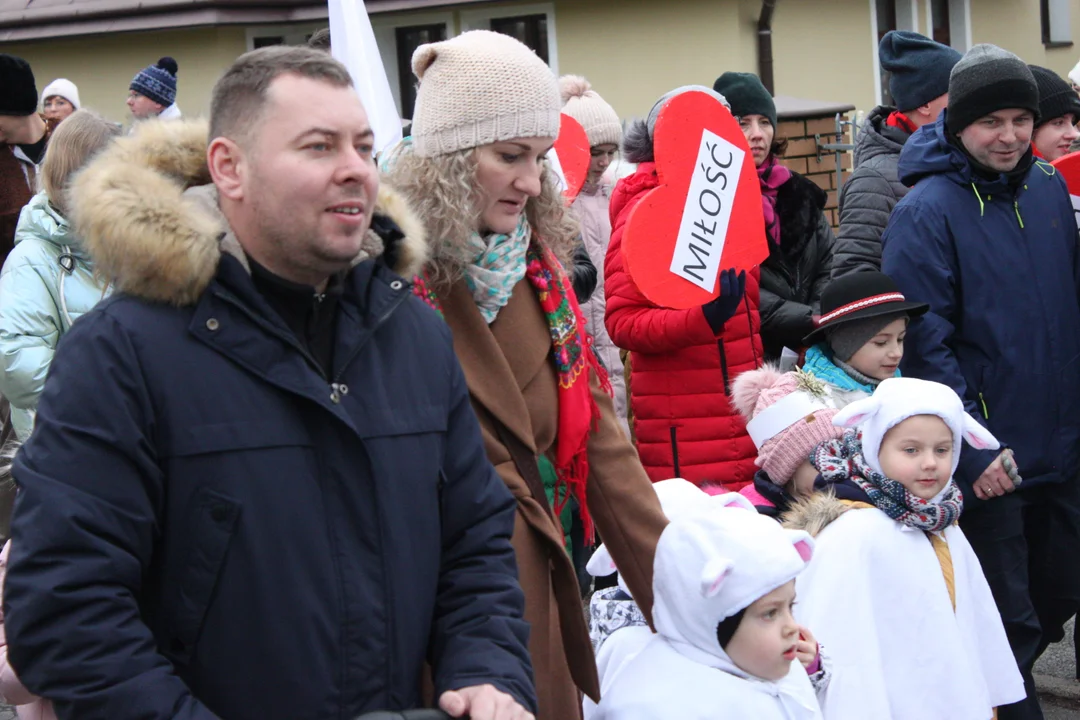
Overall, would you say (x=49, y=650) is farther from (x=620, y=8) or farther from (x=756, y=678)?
(x=620, y=8)

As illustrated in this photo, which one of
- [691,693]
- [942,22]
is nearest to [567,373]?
[691,693]

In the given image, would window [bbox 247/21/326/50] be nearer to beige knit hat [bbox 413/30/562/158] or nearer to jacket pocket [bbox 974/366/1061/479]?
jacket pocket [bbox 974/366/1061/479]

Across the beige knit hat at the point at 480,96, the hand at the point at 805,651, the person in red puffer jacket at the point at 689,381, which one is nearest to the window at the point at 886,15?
the person in red puffer jacket at the point at 689,381

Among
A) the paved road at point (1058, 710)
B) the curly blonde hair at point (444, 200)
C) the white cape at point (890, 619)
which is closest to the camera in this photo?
the curly blonde hair at point (444, 200)

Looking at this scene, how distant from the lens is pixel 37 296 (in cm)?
457

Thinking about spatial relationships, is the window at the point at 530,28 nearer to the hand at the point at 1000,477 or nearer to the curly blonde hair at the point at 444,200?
the hand at the point at 1000,477

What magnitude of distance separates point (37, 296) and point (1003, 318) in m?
3.30

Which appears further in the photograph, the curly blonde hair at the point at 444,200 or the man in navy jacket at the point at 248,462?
the curly blonde hair at the point at 444,200

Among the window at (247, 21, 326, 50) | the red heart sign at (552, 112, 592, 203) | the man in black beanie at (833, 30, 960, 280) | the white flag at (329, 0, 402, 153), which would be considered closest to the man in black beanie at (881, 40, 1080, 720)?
the man in black beanie at (833, 30, 960, 280)

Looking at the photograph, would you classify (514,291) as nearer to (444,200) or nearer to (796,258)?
(444,200)

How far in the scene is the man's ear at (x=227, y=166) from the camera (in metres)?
2.26

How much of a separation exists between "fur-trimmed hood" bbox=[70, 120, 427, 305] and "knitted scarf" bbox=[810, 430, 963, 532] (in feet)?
7.83

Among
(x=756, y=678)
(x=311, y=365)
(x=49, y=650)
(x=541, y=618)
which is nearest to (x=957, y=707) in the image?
(x=756, y=678)

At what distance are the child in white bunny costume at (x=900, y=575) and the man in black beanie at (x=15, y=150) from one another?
4.20m
